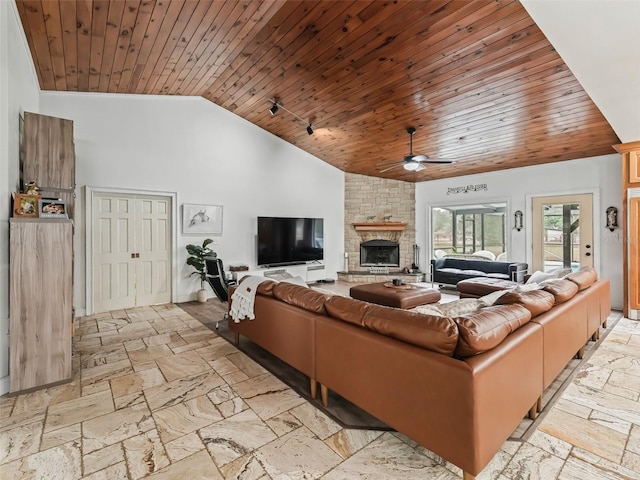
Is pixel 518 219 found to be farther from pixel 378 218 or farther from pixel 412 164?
pixel 412 164

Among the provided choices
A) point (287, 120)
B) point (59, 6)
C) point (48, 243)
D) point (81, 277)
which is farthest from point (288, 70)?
point (81, 277)

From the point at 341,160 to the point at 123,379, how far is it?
5775mm

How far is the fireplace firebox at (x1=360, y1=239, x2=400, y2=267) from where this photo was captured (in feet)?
26.0

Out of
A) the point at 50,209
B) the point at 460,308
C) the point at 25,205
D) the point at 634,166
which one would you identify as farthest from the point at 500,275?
the point at 25,205

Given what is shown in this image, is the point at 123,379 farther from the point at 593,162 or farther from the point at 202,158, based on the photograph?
the point at 593,162

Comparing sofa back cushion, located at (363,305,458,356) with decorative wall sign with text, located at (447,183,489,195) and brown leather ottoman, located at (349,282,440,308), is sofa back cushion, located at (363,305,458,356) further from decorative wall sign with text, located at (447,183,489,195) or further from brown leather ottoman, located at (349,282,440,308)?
decorative wall sign with text, located at (447,183,489,195)

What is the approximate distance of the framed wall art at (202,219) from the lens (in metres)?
5.46

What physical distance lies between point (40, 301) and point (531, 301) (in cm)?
373

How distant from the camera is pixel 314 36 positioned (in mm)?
3283


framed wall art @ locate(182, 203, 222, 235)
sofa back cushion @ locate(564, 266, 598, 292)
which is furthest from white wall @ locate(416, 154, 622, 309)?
framed wall art @ locate(182, 203, 222, 235)


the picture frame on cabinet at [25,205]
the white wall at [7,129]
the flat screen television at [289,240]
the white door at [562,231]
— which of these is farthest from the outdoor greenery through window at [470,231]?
the white wall at [7,129]

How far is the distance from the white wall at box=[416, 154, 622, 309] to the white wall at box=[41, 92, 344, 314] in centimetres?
287

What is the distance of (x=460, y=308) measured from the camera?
2.23 metres

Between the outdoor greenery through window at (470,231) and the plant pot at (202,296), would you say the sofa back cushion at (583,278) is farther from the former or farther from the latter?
the plant pot at (202,296)
